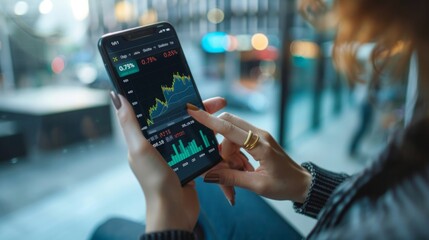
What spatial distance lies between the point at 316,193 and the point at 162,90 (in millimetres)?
384

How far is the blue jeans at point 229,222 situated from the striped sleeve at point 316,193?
0.47 feet

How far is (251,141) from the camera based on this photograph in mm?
646

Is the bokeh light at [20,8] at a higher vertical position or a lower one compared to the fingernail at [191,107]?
higher

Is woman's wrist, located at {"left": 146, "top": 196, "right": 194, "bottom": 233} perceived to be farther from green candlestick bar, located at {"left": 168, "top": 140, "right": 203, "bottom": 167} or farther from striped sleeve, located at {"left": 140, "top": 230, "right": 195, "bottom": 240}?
green candlestick bar, located at {"left": 168, "top": 140, "right": 203, "bottom": 167}

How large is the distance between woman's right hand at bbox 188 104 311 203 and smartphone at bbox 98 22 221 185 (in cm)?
3

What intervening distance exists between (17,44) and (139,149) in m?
1.24

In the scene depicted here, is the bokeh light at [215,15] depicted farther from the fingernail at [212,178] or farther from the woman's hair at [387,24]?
the woman's hair at [387,24]

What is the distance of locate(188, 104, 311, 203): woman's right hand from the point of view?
0.64 metres

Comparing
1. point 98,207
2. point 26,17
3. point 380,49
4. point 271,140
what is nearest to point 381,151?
point 380,49

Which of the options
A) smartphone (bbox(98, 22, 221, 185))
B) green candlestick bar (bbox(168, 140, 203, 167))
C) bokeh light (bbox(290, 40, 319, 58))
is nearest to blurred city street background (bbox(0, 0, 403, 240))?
smartphone (bbox(98, 22, 221, 185))

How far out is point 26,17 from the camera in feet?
4.50

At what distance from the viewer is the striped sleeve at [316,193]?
28.9 inches

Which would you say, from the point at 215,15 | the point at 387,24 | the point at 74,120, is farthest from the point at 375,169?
the point at 215,15

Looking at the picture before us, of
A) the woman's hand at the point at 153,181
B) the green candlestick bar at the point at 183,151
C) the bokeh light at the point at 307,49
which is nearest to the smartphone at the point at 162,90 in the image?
the green candlestick bar at the point at 183,151
